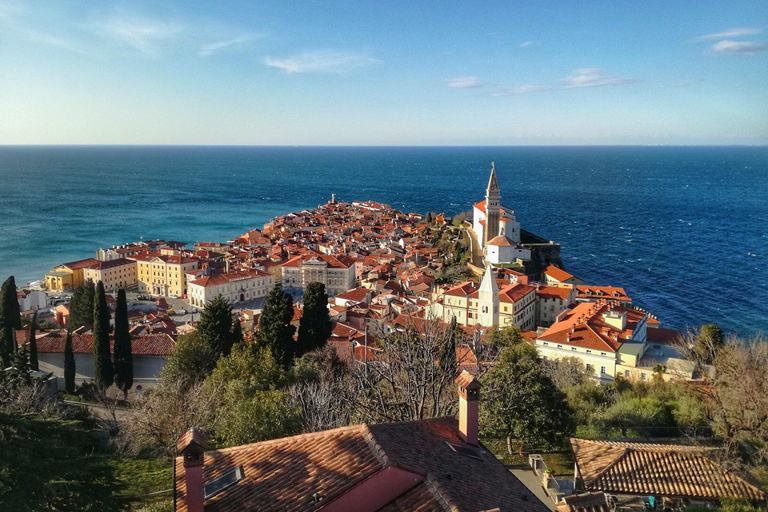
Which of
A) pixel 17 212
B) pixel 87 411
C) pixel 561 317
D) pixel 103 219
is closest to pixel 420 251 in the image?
pixel 561 317

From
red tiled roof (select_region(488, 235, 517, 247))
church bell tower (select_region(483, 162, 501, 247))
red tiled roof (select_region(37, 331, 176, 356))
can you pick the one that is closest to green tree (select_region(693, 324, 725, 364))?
red tiled roof (select_region(37, 331, 176, 356))

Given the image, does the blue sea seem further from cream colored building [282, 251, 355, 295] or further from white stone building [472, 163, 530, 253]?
cream colored building [282, 251, 355, 295]

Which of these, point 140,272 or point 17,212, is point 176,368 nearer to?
point 140,272

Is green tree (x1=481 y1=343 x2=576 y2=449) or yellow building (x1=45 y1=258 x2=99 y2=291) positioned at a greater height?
green tree (x1=481 y1=343 x2=576 y2=449)

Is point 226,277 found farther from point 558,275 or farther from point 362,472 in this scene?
point 362,472

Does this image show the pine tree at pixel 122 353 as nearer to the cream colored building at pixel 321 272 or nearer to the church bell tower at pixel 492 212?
the cream colored building at pixel 321 272

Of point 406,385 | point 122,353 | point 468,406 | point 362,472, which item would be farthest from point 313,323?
point 362,472

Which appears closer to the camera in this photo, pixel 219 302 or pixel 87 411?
pixel 87 411
